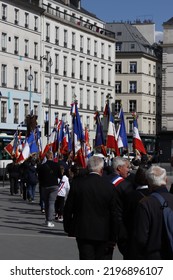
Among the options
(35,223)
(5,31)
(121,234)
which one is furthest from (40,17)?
(121,234)

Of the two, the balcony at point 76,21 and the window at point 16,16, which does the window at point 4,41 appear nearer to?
the window at point 16,16

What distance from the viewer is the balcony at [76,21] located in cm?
8338

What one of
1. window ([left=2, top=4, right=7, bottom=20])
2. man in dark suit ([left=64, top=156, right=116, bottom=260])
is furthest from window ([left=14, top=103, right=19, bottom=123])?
man in dark suit ([left=64, top=156, right=116, bottom=260])

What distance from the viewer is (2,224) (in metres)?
21.6

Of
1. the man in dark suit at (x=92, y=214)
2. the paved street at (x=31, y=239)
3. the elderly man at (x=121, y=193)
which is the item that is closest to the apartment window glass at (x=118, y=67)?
the paved street at (x=31, y=239)

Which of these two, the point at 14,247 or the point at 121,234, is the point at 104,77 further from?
the point at 121,234

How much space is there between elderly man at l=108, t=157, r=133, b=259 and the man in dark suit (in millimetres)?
113

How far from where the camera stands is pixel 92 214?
9.96 meters

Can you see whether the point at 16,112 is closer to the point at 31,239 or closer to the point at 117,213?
the point at 31,239

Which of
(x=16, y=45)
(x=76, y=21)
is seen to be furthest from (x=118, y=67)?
(x=16, y=45)

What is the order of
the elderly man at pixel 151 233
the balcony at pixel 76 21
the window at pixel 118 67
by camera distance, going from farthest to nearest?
the window at pixel 118 67 < the balcony at pixel 76 21 < the elderly man at pixel 151 233

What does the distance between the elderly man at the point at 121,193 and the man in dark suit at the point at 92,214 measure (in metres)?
0.11

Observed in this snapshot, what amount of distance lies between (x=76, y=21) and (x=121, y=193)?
79.3 meters

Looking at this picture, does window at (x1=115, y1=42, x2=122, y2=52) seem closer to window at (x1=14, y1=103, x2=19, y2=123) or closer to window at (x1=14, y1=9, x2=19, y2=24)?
window at (x1=14, y1=9, x2=19, y2=24)
